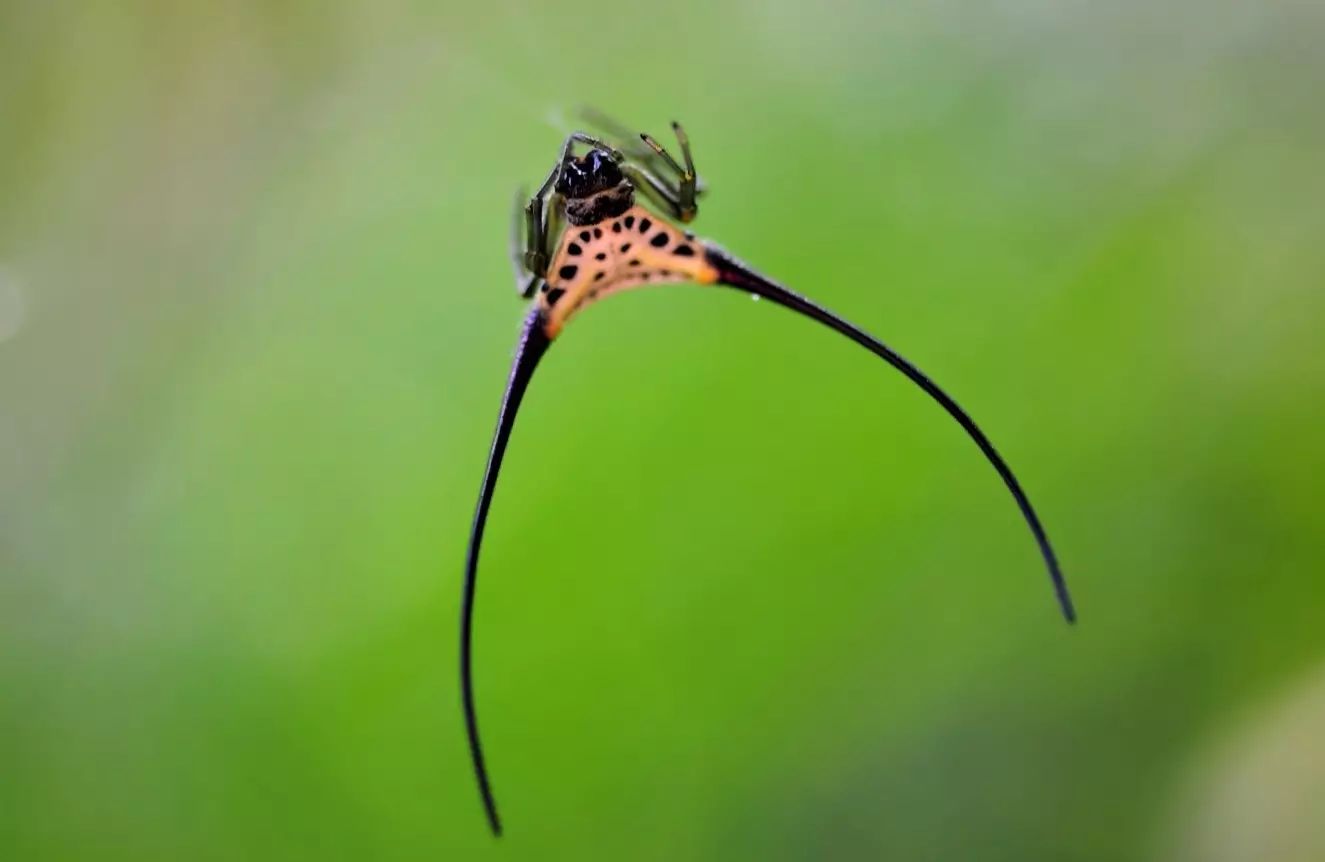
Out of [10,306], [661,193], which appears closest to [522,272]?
[661,193]

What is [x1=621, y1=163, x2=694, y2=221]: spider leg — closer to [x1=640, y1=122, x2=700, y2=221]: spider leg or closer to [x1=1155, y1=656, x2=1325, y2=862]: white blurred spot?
[x1=640, y1=122, x2=700, y2=221]: spider leg

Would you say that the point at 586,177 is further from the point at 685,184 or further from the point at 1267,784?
the point at 1267,784

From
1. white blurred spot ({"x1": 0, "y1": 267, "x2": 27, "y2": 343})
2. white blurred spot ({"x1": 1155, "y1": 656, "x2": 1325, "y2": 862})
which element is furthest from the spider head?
white blurred spot ({"x1": 0, "y1": 267, "x2": 27, "y2": 343})

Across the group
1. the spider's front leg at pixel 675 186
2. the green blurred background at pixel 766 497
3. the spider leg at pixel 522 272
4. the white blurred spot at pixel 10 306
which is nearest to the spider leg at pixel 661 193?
the spider's front leg at pixel 675 186

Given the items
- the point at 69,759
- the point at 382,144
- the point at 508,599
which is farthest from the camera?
the point at 382,144

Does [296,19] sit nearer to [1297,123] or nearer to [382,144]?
[382,144]

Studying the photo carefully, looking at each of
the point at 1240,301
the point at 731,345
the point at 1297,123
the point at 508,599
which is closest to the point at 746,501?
the point at 731,345

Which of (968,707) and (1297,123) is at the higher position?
(1297,123)
